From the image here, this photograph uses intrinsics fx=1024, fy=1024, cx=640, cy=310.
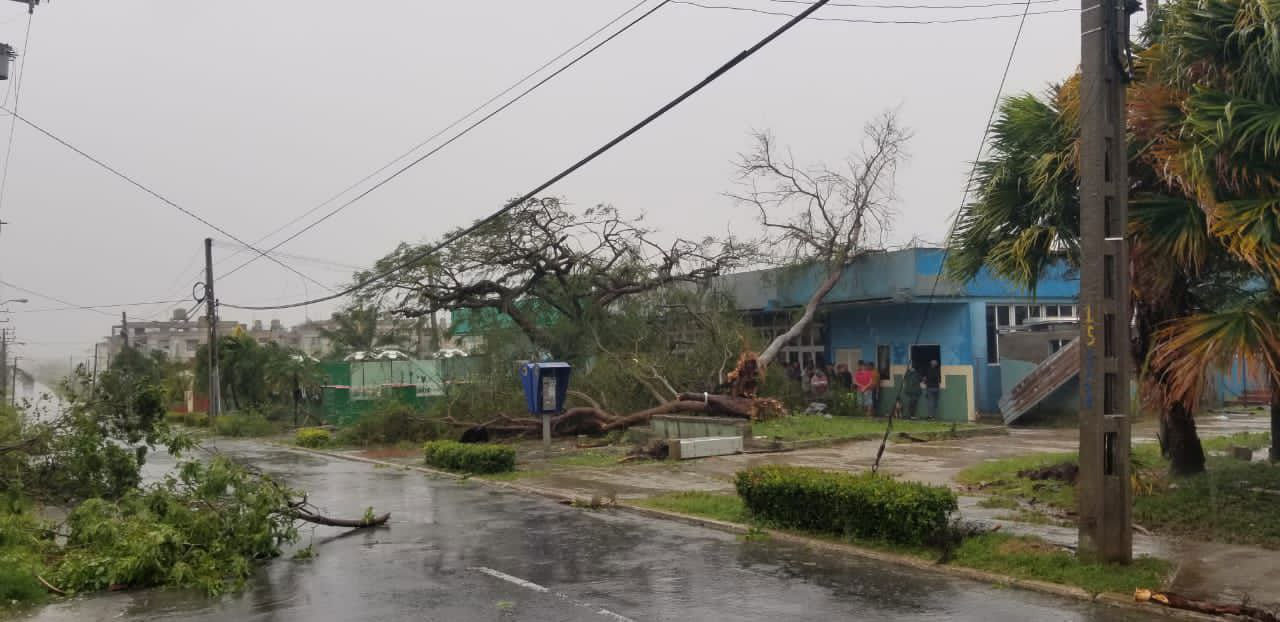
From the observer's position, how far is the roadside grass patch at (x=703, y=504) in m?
13.1

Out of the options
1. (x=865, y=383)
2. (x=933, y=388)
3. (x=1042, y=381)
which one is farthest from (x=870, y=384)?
(x=1042, y=381)

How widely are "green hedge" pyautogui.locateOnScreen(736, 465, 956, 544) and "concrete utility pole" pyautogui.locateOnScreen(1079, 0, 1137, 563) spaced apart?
71.0 inches

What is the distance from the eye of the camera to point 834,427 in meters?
24.3

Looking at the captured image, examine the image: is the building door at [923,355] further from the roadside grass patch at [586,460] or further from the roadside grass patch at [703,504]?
A: the roadside grass patch at [703,504]

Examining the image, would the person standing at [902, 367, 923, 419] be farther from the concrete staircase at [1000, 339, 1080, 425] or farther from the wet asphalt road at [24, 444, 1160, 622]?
the wet asphalt road at [24, 444, 1160, 622]

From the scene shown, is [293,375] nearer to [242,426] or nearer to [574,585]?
[242,426]

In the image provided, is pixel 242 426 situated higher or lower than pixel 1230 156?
lower

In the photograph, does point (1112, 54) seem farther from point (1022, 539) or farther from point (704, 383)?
point (704, 383)

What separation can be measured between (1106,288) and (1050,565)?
2.51 metres

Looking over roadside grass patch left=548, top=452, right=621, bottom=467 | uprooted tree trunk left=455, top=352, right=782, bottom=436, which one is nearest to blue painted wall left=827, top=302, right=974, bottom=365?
uprooted tree trunk left=455, top=352, right=782, bottom=436

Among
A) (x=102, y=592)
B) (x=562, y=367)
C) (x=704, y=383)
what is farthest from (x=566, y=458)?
(x=102, y=592)

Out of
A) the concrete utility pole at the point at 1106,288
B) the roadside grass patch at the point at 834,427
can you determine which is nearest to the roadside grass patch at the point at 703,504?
the concrete utility pole at the point at 1106,288

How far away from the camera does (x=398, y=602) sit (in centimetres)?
890

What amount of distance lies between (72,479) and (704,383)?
633 inches
